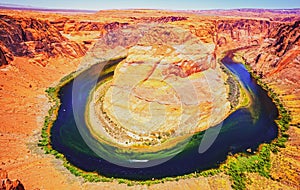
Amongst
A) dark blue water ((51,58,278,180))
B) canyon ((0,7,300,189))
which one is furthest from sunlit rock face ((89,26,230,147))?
dark blue water ((51,58,278,180))

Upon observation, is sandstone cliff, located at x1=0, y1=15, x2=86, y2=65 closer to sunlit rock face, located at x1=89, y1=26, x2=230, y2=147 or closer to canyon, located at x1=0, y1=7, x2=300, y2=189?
canyon, located at x1=0, y1=7, x2=300, y2=189

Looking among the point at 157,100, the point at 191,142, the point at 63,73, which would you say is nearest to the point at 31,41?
the point at 63,73

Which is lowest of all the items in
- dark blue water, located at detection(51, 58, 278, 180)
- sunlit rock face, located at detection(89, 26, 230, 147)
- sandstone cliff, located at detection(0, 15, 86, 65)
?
dark blue water, located at detection(51, 58, 278, 180)

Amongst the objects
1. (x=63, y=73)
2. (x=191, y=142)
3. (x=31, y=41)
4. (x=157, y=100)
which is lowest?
(x=191, y=142)

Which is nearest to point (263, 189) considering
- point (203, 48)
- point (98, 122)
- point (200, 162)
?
point (200, 162)

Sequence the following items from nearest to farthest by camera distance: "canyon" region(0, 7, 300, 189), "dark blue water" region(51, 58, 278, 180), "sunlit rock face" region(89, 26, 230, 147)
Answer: "canyon" region(0, 7, 300, 189), "dark blue water" region(51, 58, 278, 180), "sunlit rock face" region(89, 26, 230, 147)

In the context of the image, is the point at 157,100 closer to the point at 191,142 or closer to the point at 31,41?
the point at 191,142

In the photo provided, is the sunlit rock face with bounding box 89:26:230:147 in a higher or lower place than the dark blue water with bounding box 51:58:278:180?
higher
